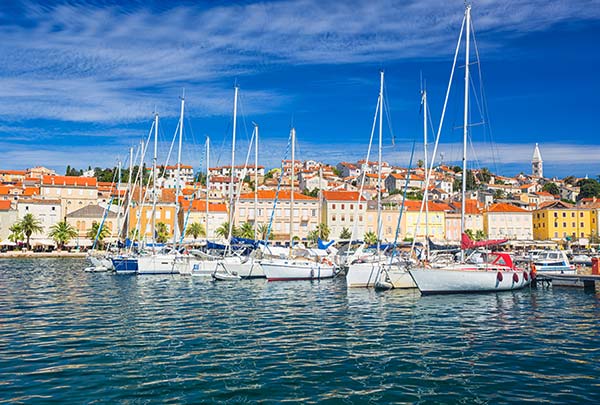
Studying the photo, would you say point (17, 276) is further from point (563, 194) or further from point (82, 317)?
point (563, 194)

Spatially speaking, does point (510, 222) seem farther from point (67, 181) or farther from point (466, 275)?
point (67, 181)

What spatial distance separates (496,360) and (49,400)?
11170 mm

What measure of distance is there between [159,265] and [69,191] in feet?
240

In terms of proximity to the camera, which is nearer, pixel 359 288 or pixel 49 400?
pixel 49 400

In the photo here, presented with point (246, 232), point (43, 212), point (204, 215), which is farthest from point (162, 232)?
point (43, 212)

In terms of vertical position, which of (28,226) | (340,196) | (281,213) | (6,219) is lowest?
(28,226)

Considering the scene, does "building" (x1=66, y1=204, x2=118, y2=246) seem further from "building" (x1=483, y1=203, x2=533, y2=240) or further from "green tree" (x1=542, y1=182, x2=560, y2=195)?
"green tree" (x1=542, y1=182, x2=560, y2=195)

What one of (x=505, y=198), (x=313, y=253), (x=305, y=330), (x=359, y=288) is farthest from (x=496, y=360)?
(x=505, y=198)

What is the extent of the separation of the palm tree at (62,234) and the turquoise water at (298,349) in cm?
6157

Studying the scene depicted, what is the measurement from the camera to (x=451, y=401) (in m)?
11.0

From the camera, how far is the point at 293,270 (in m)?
38.2

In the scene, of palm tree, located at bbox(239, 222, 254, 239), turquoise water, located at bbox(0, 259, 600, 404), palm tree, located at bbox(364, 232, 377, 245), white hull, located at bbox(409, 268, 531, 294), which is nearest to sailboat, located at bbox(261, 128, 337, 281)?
turquoise water, located at bbox(0, 259, 600, 404)

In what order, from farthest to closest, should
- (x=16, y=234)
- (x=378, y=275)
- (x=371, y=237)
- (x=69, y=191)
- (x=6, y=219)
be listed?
1. (x=69, y=191)
2. (x=6, y=219)
3. (x=371, y=237)
4. (x=16, y=234)
5. (x=378, y=275)

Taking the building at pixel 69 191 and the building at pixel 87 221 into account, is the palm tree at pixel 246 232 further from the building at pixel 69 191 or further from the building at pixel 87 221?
the building at pixel 69 191
